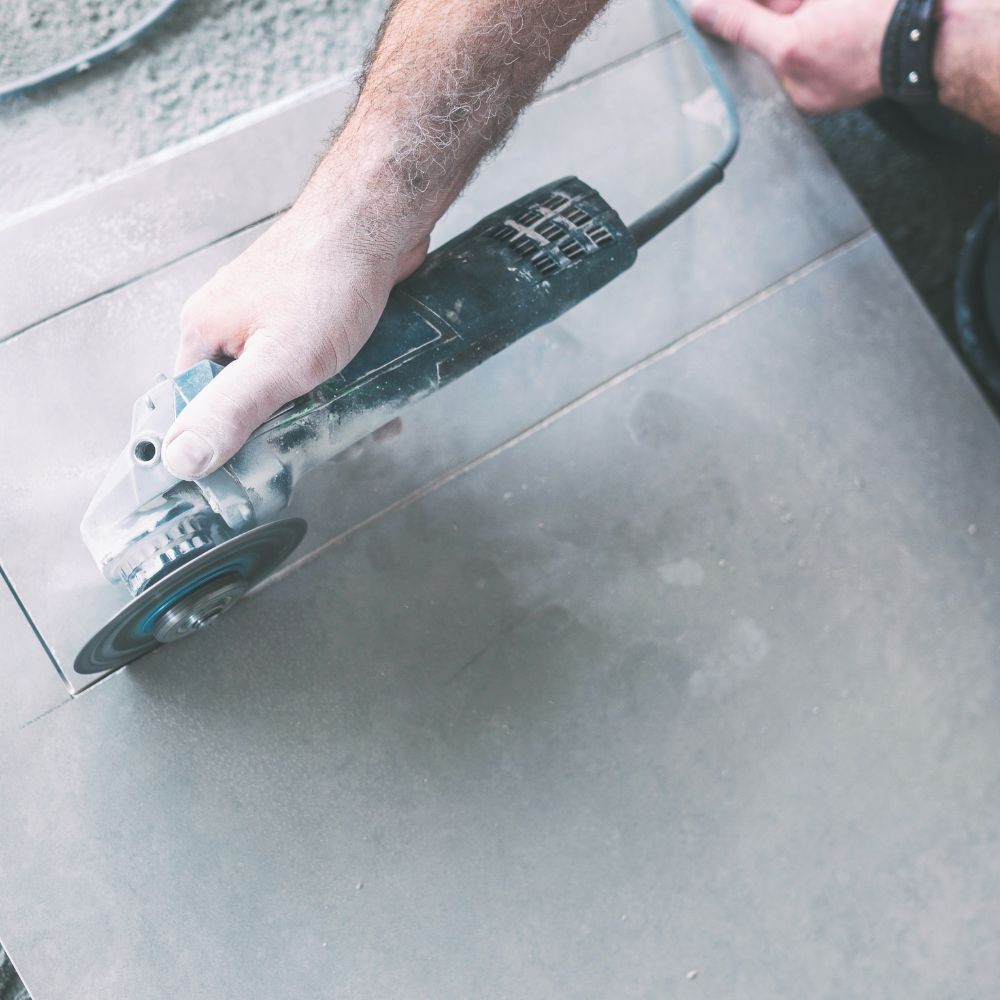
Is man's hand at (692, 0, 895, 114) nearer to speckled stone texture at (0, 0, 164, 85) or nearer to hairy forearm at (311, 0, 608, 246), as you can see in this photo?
hairy forearm at (311, 0, 608, 246)

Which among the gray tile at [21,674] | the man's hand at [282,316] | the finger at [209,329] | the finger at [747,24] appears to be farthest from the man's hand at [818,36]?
the gray tile at [21,674]

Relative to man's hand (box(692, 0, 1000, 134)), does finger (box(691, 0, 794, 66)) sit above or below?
above

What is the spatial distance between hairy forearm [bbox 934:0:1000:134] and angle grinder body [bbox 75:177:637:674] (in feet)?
1.77

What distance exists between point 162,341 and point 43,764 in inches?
17.3

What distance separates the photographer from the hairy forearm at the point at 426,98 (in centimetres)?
82

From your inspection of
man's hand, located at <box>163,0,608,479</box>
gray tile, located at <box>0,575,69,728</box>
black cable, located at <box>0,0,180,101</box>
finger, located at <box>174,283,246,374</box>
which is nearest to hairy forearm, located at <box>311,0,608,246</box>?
man's hand, located at <box>163,0,608,479</box>

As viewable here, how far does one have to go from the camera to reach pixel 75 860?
0.91 metres

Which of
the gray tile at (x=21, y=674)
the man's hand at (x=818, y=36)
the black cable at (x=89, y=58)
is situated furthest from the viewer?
the man's hand at (x=818, y=36)

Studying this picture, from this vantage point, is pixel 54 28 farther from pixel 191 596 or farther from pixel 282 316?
pixel 191 596

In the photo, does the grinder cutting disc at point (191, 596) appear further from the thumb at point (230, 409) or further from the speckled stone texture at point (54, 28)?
the speckled stone texture at point (54, 28)

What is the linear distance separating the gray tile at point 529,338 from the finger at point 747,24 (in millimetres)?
35

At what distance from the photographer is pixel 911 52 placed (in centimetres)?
117

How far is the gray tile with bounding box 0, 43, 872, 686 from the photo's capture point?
97 cm

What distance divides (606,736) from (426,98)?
25.6 inches
